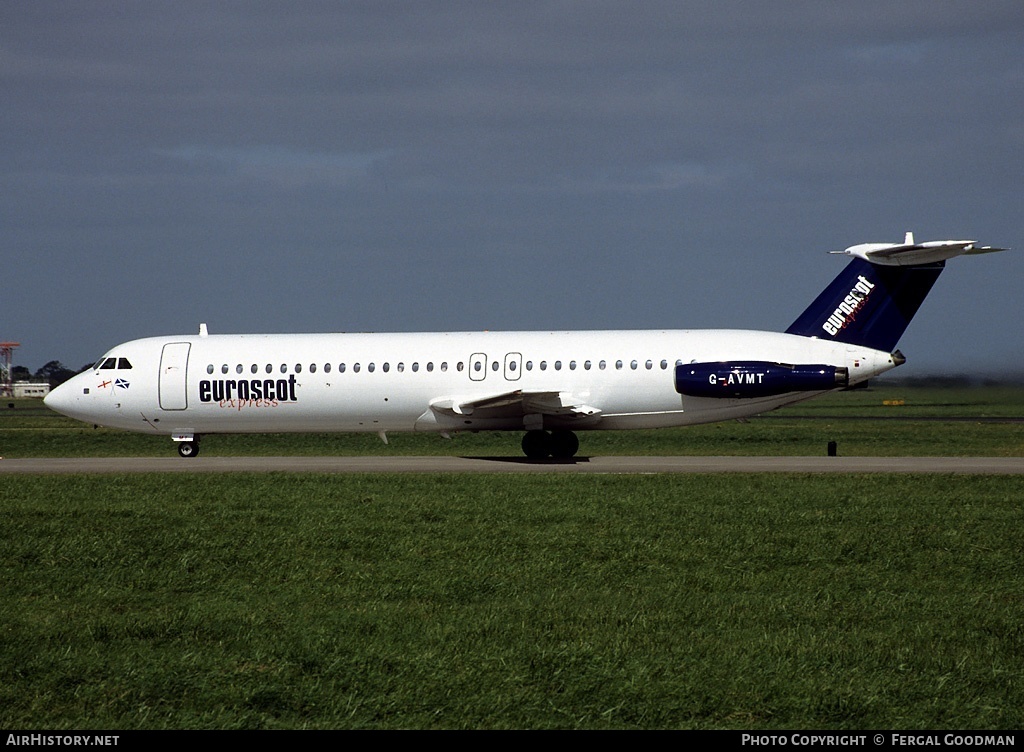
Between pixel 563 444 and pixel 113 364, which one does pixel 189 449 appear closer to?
pixel 113 364

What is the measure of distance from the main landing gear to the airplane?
38 millimetres

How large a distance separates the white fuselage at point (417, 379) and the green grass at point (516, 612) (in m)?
10.0

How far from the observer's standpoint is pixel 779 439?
41.6 m

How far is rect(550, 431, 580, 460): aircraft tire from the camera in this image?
31.0 m

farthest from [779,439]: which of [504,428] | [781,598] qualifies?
[781,598]

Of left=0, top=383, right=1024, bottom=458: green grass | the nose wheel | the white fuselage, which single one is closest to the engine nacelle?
the white fuselage

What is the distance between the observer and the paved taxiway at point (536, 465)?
86.1ft

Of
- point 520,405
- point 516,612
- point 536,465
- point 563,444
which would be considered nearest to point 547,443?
point 563,444

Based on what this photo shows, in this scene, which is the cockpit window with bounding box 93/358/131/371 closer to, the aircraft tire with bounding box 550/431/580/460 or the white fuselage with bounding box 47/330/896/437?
the white fuselage with bounding box 47/330/896/437

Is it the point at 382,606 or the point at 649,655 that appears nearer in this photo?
the point at 649,655

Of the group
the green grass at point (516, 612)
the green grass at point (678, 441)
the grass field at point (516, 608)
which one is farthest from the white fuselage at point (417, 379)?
the green grass at point (516, 612)

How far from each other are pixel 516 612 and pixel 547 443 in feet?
66.0
